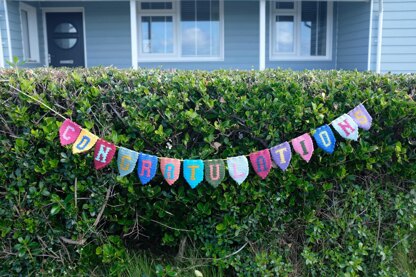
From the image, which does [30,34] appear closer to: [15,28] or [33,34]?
[33,34]

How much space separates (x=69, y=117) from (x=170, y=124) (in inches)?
28.5

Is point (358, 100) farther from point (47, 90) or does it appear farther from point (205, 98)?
point (47, 90)

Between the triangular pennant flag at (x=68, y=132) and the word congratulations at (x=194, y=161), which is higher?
the triangular pennant flag at (x=68, y=132)

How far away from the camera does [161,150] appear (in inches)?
112

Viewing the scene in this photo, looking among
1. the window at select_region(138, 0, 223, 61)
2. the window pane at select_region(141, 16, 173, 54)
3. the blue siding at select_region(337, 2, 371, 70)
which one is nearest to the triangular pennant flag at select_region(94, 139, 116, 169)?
the window at select_region(138, 0, 223, 61)

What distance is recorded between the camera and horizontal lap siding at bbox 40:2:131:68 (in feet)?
32.9

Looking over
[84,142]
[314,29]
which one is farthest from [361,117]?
[314,29]

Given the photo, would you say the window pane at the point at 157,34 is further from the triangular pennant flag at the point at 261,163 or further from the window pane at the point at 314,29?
the triangular pennant flag at the point at 261,163

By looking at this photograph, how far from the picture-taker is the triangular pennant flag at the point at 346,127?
113 inches

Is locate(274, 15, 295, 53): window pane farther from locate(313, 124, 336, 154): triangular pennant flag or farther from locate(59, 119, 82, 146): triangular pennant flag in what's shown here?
locate(59, 119, 82, 146): triangular pennant flag

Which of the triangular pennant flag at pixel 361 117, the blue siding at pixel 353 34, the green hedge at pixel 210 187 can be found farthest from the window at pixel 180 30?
the triangular pennant flag at pixel 361 117

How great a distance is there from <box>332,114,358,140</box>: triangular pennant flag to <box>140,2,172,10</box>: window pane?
27.2 feet

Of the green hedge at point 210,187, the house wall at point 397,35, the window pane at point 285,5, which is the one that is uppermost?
the window pane at point 285,5

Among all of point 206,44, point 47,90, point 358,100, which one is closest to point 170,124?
point 47,90
